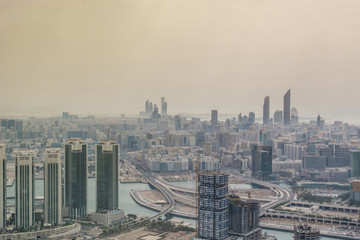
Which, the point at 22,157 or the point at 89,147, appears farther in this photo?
the point at 89,147

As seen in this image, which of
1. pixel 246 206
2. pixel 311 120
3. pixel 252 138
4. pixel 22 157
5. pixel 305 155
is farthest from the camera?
pixel 252 138

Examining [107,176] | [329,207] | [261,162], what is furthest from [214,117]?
[107,176]

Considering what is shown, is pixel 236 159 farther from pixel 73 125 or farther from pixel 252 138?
pixel 73 125

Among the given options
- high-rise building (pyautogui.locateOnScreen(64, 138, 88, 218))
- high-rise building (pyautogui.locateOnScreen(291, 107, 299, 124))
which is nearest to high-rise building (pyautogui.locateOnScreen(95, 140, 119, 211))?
high-rise building (pyautogui.locateOnScreen(64, 138, 88, 218))

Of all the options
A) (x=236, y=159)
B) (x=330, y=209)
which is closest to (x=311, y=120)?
(x=236, y=159)

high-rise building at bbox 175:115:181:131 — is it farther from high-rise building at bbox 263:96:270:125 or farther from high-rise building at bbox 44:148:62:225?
high-rise building at bbox 44:148:62:225

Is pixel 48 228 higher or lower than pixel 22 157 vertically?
lower
